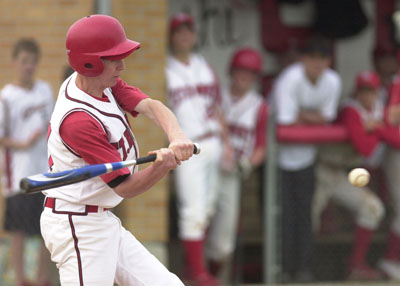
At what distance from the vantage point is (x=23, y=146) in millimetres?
6156

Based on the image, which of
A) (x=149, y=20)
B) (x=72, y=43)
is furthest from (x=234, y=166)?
(x=72, y=43)

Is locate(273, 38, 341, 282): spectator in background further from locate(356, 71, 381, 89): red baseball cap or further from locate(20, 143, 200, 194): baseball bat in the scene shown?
locate(20, 143, 200, 194): baseball bat

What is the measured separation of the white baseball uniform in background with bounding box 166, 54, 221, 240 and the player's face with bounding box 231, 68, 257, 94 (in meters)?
0.29

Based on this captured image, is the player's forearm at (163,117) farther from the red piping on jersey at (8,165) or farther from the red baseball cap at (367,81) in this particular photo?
the red baseball cap at (367,81)

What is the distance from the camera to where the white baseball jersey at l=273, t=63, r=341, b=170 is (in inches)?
253

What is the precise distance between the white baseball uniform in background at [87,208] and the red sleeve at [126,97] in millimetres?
172

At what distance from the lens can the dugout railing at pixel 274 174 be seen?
6.34 metres

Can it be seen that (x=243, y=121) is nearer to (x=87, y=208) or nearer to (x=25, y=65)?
(x=25, y=65)

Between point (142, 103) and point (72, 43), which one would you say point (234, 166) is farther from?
point (72, 43)

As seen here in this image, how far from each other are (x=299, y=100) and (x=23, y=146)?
6.83 feet

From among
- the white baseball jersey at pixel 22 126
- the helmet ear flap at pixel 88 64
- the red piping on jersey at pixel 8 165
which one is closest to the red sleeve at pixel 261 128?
the white baseball jersey at pixel 22 126

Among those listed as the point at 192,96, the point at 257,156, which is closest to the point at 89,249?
the point at 192,96

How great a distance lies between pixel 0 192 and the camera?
21.4 ft

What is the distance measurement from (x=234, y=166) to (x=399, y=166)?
1277 mm
